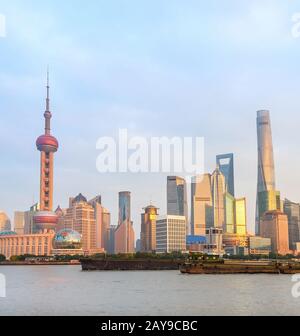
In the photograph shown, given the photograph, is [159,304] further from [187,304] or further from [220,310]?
[220,310]

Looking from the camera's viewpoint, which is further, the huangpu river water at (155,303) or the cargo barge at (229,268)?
the cargo barge at (229,268)

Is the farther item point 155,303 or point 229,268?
point 229,268

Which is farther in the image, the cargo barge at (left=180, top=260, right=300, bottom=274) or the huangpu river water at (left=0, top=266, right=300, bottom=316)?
the cargo barge at (left=180, top=260, right=300, bottom=274)

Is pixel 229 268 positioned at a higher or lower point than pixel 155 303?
higher

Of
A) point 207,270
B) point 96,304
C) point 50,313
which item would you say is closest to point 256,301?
point 96,304

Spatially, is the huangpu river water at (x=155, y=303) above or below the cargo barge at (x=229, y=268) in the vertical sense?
below

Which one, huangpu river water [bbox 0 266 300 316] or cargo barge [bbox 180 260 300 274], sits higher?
cargo barge [bbox 180 260 300 274]
